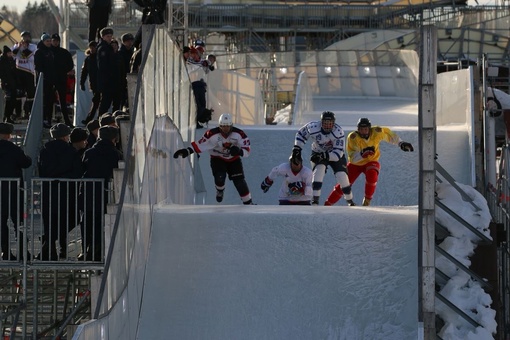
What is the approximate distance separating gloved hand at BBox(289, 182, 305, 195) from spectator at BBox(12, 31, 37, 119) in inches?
223

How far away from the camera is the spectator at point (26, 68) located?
21.7m

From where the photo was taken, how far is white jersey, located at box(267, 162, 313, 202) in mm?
17391

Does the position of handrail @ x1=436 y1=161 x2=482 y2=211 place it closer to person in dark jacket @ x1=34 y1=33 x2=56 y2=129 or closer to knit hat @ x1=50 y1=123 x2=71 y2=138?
knit hat @ x1=50 y1=123 x2=71 y2=138

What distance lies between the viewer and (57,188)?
571 inches

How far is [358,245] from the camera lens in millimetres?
14242

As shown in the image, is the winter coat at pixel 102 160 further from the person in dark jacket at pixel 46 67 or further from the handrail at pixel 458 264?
the person in dark jacket at pixel 46 67

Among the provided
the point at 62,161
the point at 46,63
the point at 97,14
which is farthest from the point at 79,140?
the point at 97,14

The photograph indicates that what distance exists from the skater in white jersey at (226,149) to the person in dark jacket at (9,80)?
421 cm

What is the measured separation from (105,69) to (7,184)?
3.45 m

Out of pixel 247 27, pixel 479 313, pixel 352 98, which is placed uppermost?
pixel 247 27

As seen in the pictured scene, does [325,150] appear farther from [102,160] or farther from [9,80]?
[9,80]

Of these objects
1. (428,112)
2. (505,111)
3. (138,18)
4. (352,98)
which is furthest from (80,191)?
(352,98)

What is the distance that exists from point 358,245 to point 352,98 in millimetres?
24137

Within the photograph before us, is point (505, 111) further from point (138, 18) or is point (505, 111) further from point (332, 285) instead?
point (332, 285)
